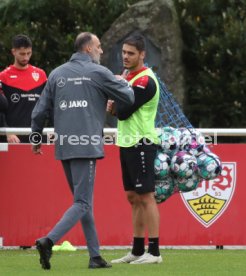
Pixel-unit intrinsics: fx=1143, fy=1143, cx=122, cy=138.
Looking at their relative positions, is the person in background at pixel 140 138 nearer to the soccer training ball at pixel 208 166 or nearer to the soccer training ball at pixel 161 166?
the soccer training ball at pixel 161 166

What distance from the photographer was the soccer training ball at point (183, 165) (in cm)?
1116

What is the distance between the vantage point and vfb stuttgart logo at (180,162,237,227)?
13.2 metres

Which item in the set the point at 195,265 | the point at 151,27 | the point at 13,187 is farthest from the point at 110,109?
the point at 151,27

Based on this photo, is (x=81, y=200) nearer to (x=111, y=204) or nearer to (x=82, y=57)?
(x=82, y=57)

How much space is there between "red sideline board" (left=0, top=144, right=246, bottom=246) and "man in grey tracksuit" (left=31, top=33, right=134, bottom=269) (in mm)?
2490

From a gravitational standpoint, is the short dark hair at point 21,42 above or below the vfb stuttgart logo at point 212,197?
above

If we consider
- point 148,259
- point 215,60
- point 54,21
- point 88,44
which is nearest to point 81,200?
point 148,259

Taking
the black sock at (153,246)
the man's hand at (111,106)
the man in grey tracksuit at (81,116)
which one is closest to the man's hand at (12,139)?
the man's hand at (111,106)

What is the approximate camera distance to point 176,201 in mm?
13242

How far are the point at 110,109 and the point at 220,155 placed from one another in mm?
2577

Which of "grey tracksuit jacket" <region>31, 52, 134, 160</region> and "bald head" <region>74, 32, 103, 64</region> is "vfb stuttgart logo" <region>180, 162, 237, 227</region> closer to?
"grey tracksuit jacket" <region>31, 52, 134, 160</region>

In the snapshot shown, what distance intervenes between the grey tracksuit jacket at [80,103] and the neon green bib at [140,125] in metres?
0.35

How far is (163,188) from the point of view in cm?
1122

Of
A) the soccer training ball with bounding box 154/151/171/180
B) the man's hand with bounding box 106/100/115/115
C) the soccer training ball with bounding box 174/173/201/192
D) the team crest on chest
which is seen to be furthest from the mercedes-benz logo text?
the soccer training ball with bounding box 174/173/201/192
